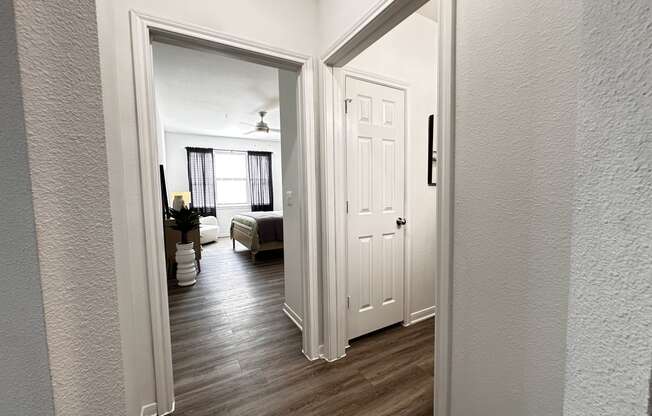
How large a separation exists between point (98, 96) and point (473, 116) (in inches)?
40.7

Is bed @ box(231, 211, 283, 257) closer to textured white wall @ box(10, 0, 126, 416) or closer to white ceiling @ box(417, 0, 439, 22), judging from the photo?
white ceiling @ box(417, 0, 439, 22)

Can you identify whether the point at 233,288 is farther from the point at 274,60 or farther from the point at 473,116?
the point at 473,116

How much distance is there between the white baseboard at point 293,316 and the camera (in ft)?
7.64

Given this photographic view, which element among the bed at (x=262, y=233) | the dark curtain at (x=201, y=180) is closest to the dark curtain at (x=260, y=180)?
the dark curtain at (x=201, y=180)

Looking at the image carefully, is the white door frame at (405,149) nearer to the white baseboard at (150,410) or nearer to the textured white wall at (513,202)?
the textured white wall at (513,202)

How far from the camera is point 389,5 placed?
1249 millimetres

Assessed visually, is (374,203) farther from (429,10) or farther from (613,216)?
(613,216)

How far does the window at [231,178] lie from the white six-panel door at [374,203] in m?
5.82

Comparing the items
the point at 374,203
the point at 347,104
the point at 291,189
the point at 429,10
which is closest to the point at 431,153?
the point at 374,203

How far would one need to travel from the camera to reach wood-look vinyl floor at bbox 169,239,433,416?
151 centimetres

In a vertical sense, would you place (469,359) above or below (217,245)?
above

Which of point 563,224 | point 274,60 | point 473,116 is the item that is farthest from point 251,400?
point 274,60

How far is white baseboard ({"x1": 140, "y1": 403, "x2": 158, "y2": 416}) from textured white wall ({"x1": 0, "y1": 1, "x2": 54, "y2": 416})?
1381 millimetres

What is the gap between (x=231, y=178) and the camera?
7191mm
